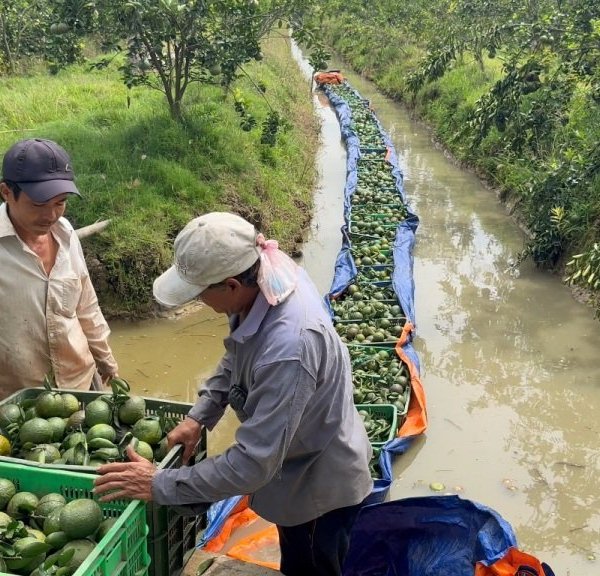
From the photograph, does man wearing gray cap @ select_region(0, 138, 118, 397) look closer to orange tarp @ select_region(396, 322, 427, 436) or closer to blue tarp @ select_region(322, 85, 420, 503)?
blue tarp @ select_region(322, 85, 420, 503)

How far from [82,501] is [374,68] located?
2285 centimetres

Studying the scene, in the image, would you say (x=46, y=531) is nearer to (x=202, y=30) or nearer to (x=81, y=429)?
(x=81, y=429)

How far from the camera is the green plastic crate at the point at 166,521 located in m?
2.05

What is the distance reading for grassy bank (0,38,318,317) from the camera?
636 cm

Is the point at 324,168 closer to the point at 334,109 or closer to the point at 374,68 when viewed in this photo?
the point at 334,109

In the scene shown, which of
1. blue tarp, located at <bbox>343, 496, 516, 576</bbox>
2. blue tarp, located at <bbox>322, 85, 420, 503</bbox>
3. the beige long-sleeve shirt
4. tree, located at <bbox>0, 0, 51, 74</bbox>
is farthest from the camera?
tree, located at <bbox>0, 0, 51, 74</bbox>

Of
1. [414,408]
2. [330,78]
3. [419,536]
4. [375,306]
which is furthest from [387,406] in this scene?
[330,78]

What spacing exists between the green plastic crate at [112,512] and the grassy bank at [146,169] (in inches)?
171

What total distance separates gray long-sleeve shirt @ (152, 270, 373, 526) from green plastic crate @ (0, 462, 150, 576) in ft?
0.36

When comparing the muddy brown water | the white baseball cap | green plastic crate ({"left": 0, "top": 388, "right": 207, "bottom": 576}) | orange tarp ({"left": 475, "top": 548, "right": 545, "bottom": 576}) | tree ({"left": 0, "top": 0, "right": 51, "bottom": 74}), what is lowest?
the muddy brown water

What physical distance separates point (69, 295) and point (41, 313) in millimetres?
137

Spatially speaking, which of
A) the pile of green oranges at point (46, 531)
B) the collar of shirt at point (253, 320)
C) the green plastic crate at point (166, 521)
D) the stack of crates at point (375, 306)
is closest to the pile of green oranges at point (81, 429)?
the green plastic crate at point (166, 521)

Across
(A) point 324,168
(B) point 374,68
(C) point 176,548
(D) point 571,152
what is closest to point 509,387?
(D) point 571,152

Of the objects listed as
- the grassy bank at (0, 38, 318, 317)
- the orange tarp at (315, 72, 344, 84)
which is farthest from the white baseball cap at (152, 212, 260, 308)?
the orange tarp at (315, 72, 344, 84)
